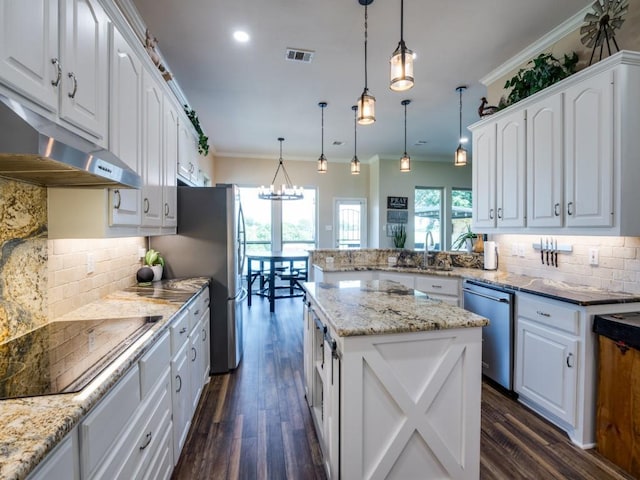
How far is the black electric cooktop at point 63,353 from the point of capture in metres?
0.97

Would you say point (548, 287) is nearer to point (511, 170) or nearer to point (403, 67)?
point (511, 170)

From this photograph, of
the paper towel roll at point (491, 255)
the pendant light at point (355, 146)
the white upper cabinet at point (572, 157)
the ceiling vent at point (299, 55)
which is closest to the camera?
the white upper cabinet at point (572, 157)

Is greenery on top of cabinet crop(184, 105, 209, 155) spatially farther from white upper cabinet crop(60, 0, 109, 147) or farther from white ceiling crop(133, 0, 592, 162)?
white upper cabinet crop(60, 0, 109, 147)

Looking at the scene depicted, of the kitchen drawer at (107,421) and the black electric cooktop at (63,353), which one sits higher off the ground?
the black electric cooktop at (63,353)

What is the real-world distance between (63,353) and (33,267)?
0.56m

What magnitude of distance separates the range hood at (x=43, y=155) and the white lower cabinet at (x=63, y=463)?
0.79 metres

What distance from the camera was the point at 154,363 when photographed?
1438 mm

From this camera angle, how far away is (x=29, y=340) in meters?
1.34

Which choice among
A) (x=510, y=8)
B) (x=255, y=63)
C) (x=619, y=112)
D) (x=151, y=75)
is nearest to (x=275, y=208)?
(x=255, y=63)

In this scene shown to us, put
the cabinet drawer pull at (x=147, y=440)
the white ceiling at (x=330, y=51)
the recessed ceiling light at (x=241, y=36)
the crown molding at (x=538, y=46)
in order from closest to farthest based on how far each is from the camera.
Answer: the cabinet drawer pull at (x=147, y=440) < the white ceiling at (x=330, y=51) < the crown molding at (x=538, y=46) < the recessed ceiling light at (x=241, y=36)

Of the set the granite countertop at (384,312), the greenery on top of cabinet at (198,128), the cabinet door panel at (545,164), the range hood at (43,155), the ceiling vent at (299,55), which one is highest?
the ceiling vent at (299,55)

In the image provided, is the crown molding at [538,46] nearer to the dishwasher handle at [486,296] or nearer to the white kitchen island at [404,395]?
the dishwasher handle at [486,296]

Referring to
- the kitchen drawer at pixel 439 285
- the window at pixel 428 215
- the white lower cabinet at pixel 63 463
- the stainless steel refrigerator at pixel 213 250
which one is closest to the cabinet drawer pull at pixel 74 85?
the white lower cabinet at pixel 63 463

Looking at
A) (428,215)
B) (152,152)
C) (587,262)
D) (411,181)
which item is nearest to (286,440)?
(152,152)
